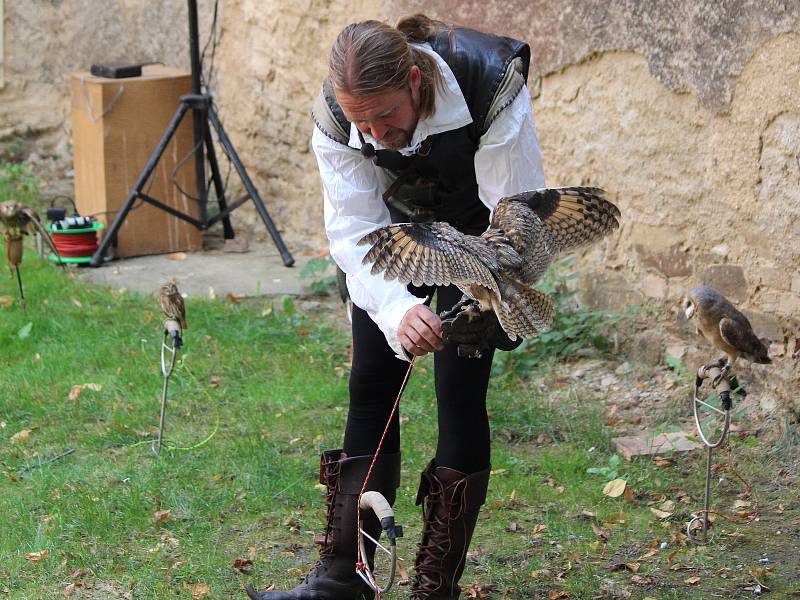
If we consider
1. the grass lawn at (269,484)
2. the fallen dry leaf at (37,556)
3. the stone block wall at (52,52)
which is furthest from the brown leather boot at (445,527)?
the stone block wall at (52,52)

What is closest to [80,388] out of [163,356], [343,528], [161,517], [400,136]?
[163,356]

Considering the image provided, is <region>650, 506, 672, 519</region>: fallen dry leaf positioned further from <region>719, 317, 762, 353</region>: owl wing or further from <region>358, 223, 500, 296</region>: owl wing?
<region>358, 223, 500, 296</region>: owl wing

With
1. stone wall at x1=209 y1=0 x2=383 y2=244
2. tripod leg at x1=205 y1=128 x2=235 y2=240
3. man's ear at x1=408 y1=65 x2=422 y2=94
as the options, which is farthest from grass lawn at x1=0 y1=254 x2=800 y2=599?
stone wall at x1=209 y1=0 x2=383 y2=244

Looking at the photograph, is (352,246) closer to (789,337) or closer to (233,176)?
(789,337)

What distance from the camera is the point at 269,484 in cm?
381

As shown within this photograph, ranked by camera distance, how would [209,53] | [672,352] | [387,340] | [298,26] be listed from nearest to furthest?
[387,340] → [672,352] → [298,26] → [209,53]

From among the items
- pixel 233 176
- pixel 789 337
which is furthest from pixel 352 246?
pixel 233 176

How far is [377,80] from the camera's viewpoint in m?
2.37

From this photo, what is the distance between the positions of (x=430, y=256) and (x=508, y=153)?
38 cm

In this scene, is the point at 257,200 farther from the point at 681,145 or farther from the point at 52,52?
the point at 52,52

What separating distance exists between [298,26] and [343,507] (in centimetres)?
435

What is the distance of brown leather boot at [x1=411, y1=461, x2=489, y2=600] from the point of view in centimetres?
276

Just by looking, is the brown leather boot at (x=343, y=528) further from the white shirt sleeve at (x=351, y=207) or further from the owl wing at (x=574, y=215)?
the owl wing at (x=574, y=215)

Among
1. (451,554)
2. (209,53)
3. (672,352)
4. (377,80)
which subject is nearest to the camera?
(377,80)
